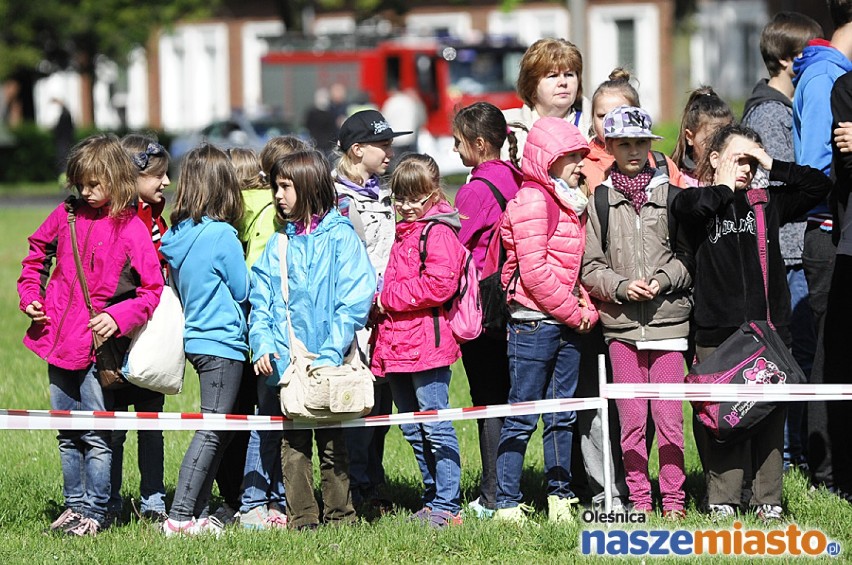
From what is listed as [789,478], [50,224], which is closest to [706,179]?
[789,478]

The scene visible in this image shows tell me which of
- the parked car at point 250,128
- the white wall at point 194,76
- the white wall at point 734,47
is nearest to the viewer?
the parked car at point 250,128

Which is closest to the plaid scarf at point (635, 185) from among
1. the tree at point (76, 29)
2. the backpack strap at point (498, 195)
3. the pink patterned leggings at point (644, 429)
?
the backpack strap at point (498, 195)

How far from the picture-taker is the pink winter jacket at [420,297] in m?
6.55

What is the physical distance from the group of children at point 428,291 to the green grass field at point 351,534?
20cm

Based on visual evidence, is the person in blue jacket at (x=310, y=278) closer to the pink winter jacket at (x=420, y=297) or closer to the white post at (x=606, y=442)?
the pink winter jacket at (x=420, y=297)

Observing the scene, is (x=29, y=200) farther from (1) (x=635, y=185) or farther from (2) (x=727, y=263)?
Result: (2) (x=727, y=263)

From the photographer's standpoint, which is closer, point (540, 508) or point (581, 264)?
point (581, 264)

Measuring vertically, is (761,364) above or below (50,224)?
below

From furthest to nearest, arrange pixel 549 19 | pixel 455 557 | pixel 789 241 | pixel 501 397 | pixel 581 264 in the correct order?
pixel 549 19, pixel 789 241, pixel 501 397, pixel 581 264, pixel 455 557

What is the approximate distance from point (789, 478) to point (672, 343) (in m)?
1.43

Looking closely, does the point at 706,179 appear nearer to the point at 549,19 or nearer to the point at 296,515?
the point at 296,515

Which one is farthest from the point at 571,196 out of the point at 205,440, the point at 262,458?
the point at 205,440

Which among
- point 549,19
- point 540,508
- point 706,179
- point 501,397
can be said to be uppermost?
point 549,19

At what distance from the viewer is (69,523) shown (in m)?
6.66
